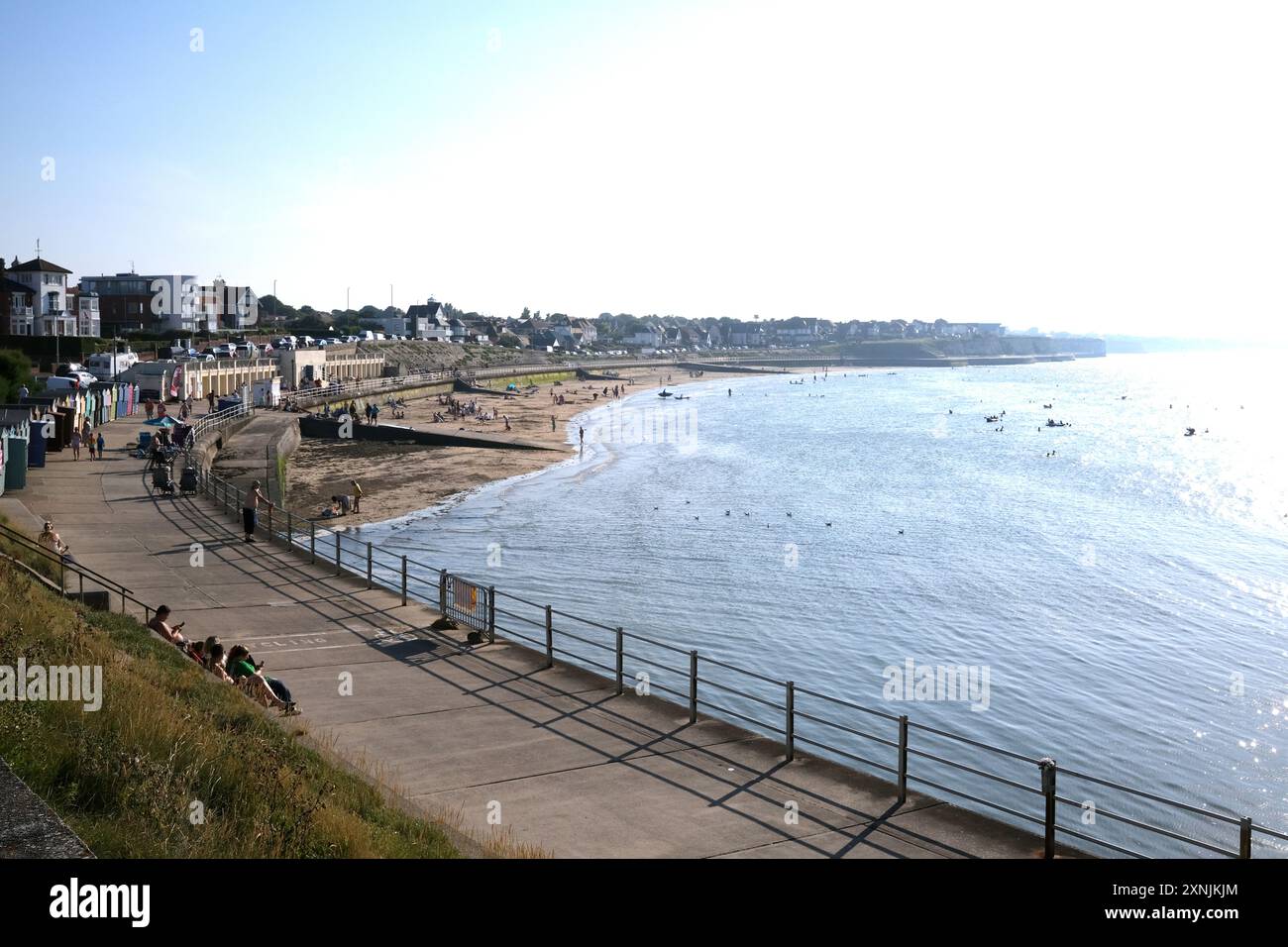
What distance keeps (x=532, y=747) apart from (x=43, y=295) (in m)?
84.0

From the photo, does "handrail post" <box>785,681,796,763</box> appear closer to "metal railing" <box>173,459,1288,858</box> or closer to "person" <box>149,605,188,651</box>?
"metal railing" <box>173,459,1288,858</box>

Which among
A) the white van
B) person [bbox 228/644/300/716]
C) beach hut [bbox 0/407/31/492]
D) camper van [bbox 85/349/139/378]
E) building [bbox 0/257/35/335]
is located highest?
building [bbox 0/257/35/335]

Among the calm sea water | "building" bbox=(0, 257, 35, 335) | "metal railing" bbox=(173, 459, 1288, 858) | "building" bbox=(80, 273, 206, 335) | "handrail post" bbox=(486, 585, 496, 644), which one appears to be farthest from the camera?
"building" bbox=(80, 273, 206, 335)

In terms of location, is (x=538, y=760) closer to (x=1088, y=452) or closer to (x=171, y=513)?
(x=171, y=513)

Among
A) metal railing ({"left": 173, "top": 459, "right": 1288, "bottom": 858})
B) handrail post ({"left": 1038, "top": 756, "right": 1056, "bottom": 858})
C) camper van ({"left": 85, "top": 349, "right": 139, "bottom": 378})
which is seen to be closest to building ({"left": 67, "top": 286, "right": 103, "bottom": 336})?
camper van ({"left": 85, "top": 349, "right": 139, "bottom": 378})

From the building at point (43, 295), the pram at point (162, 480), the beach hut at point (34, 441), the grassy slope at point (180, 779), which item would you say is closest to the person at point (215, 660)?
the grassy slope at point (180, 779)

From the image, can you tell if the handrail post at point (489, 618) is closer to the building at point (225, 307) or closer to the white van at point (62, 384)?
the white van at point (62, 384)

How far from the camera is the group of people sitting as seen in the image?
13.4 meters

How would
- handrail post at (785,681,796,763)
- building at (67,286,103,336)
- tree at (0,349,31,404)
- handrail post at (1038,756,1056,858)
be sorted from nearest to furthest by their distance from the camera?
handrail post at (1038,756,1056,858) < handrail post at (785,681,796,763) < tree at (0,349,31,404) < building at (67,286,103,336)

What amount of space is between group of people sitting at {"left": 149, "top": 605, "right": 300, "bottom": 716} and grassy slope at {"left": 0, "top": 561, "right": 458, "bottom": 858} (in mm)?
1626

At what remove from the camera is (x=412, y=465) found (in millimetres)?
57781

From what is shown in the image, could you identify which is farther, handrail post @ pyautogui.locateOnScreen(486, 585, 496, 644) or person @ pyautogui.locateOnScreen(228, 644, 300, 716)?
handrail post @ pyautogui.locateOnScreen(486, 585, 496, 644)

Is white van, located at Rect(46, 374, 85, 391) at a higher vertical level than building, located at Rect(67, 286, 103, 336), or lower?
lower
